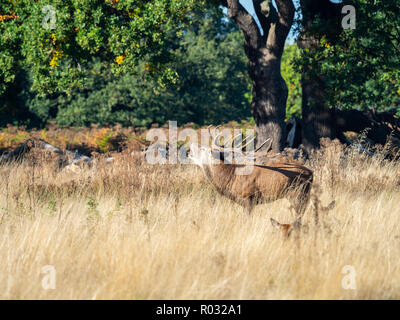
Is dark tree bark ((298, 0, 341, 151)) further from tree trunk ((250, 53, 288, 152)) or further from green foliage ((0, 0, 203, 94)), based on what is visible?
green foliage ((0, 0, 203, 94))

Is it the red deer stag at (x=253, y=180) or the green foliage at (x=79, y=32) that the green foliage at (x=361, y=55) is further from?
the red deer stag at (x=253, y=180)

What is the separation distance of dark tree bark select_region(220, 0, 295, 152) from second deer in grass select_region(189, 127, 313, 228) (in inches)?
241

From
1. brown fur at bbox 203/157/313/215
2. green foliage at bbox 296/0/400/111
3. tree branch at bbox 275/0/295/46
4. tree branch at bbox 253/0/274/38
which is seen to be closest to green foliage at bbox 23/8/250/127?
tree branch at bbox 253/0/274/38

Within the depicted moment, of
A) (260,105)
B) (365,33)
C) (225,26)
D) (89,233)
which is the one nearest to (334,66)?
(365,33)

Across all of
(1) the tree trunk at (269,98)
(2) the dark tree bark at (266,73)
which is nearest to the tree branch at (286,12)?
(2) the dark tree bark at (266,73)

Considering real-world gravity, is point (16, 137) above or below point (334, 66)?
below

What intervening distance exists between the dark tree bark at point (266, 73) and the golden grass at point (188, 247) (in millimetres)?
5043

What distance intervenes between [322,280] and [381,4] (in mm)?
A: 8601

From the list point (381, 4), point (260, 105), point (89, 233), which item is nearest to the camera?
point (89, 233)

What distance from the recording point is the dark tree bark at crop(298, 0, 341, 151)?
1173cm

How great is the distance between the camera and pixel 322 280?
4.56 m

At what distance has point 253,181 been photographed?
6.68 m

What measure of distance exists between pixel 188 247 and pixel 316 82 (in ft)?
28.5
